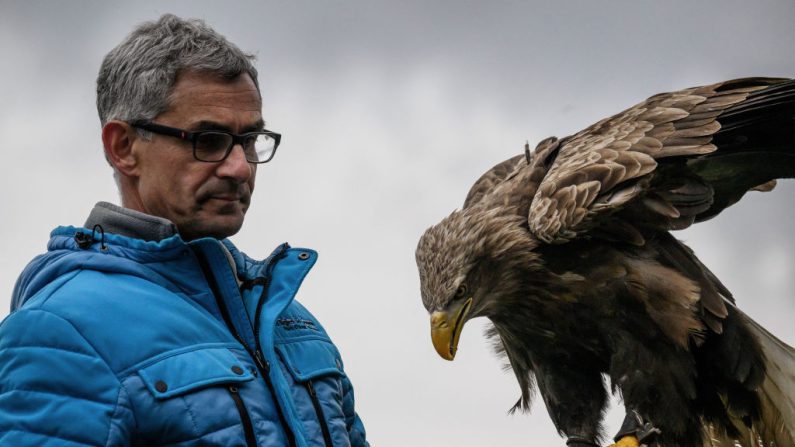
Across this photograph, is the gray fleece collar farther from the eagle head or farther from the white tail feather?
the white tail feather

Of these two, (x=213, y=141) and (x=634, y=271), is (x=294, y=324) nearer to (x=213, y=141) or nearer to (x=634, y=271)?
(x=213, y=141)

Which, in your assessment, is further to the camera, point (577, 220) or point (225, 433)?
point (577, 220)

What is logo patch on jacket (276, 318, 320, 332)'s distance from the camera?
91.6 inches

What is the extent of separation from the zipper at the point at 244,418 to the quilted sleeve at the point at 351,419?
572 mm

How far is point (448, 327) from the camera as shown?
352 centimetres

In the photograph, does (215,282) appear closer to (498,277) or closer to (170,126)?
(170,126)

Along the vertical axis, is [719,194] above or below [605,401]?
above

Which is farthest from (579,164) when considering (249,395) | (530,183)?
(249,395)

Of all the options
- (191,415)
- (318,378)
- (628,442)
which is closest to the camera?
(191,415)

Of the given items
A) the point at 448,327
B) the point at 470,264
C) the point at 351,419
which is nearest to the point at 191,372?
the point at 351,419

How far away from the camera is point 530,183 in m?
3.82

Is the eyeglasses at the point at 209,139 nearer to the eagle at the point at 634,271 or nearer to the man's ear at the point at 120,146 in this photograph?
the man's ear at the point at 120,146

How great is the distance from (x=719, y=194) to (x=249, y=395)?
2.62m

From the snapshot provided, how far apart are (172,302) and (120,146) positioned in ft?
1.64
